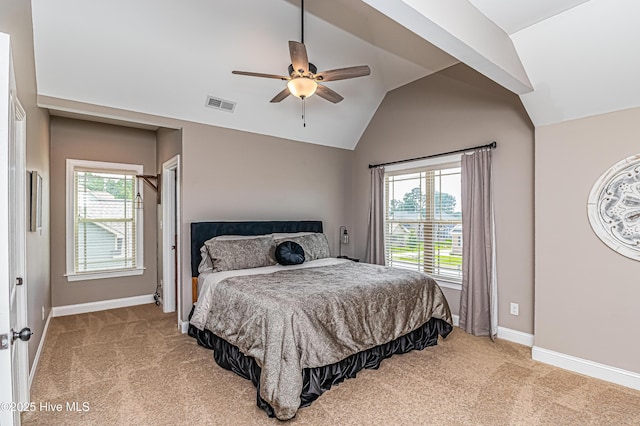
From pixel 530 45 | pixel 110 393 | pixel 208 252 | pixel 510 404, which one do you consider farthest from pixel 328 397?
pixel 530 45

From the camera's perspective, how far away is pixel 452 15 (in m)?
2.02

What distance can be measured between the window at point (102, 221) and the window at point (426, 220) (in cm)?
401

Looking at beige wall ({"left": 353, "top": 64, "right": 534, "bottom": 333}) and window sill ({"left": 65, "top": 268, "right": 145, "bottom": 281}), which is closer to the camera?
beige wall ({"left": 353, "top": 64, "right": 534, "bottom": 333})

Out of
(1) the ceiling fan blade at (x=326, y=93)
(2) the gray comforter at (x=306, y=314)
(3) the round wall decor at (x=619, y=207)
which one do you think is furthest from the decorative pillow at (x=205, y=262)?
(3) the round wall decor at (x=619, y=207)

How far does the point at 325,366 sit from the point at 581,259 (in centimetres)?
251

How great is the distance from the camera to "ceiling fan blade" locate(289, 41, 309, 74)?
2.62 metres

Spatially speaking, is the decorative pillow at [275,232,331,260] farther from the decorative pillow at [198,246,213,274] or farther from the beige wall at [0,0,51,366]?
the beige wall at [0,0,51,366]

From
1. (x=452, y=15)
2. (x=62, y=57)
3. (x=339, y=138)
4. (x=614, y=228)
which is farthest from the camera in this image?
(x=339, y=138)

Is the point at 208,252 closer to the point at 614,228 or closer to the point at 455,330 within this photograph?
the point at 455,330

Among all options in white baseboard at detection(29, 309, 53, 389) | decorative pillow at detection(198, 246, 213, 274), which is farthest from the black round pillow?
white baseboard at detection(29, 309, 53, 389)

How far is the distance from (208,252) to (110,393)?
1.62 meters

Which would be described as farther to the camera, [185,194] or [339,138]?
[339,138]

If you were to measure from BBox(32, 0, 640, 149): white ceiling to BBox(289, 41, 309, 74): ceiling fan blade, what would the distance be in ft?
2.24

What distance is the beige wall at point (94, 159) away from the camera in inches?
183
